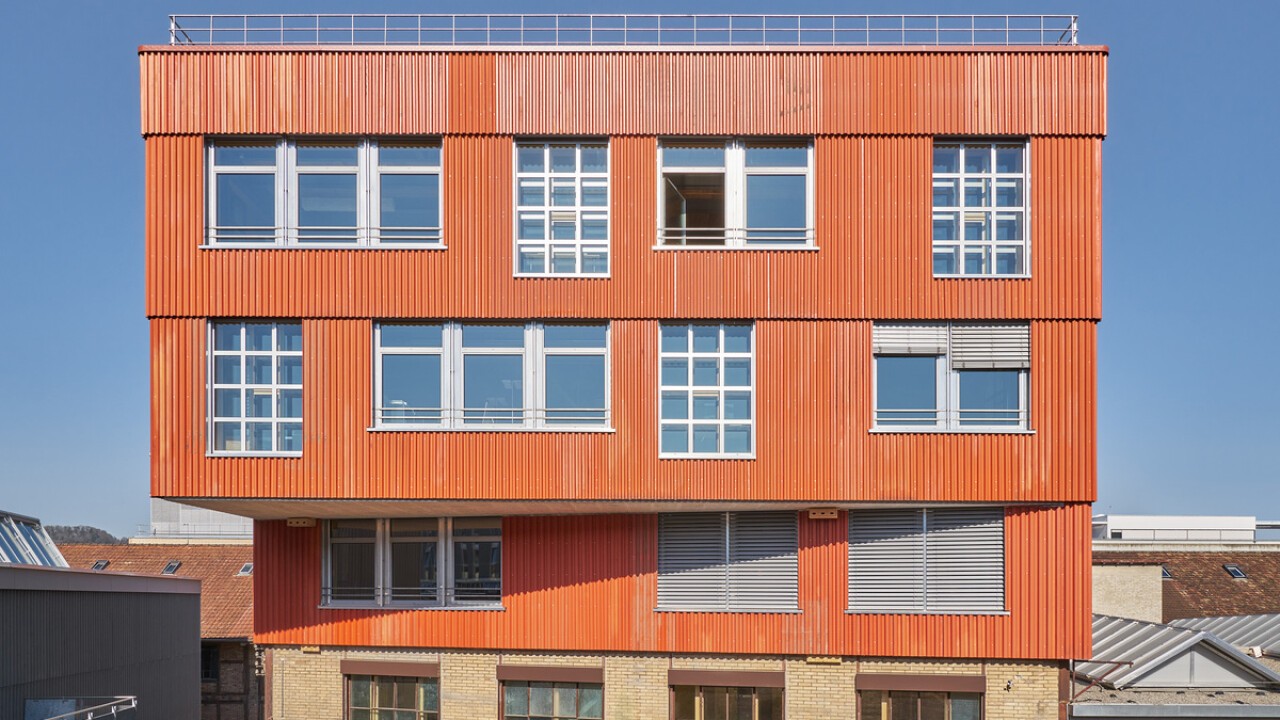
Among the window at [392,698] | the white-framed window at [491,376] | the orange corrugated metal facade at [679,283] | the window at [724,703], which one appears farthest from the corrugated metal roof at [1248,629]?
the window at [392,698]

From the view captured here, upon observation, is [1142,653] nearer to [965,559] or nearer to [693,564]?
[965,559]

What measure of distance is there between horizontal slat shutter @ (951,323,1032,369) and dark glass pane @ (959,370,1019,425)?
0.19 metres

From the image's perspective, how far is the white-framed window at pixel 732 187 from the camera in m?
19.7

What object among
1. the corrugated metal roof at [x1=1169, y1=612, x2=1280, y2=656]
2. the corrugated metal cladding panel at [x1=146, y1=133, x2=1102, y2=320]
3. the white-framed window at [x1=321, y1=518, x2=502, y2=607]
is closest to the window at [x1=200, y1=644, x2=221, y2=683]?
the white-framed window at [x1=321, y1=518, x2=502, y2=607]

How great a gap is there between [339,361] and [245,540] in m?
40.7

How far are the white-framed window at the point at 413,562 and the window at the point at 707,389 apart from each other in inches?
166

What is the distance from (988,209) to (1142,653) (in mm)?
10005

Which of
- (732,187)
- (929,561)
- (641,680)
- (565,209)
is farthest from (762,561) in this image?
(565,209)

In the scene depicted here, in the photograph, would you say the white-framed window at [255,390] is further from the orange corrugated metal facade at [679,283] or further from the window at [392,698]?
the window at [392,698]

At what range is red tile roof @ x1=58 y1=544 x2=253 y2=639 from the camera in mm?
43156

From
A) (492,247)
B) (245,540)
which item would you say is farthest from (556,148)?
(245,540)

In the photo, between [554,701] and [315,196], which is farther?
[554,701]

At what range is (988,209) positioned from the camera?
1967cm

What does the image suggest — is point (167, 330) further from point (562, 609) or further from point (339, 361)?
point (562, 609)
